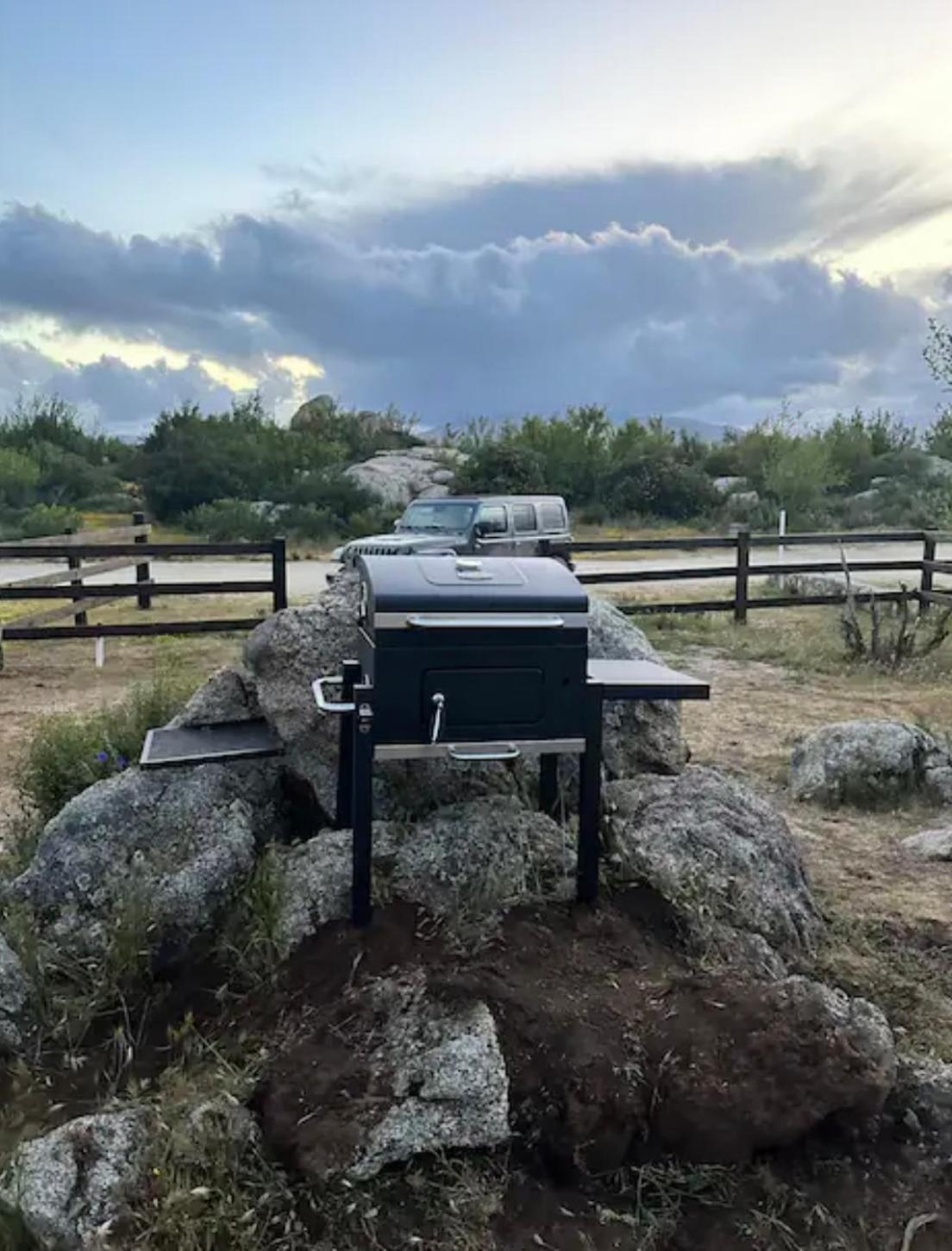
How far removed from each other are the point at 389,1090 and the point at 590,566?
19950 mm

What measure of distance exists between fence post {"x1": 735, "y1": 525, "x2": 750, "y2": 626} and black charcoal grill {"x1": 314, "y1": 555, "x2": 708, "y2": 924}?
10.0 m

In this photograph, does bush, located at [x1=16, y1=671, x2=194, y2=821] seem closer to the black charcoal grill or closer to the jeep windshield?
the black charcoal grill

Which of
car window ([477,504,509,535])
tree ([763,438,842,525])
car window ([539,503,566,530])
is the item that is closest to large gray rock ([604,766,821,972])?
car window ([477,504,509,535])

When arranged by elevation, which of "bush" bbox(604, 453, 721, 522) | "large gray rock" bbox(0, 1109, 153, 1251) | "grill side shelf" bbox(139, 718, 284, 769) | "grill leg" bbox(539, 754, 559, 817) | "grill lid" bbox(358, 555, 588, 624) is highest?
"bush" bbox(604, 453, 721, 522)

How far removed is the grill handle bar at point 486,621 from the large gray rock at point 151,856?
4.00 ft

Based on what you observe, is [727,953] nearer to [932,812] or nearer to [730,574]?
[932,812]

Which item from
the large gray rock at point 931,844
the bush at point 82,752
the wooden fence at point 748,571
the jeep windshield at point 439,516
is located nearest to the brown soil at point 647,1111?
the bush at point 82,752

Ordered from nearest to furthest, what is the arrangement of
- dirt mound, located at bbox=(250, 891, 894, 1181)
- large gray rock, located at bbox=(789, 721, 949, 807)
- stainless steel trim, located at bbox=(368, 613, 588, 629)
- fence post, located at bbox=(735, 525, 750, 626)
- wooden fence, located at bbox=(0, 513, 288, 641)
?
dirt mound, located at bbox=(250, 891, 894, 1181) → stainless steel trim, located at bbox=(368, 613, 588, 629) → large gray rock, located at bbox=(789, 721, 949, 807) → wooden fence, located at bbox=(0, 513, 288, 641) → fence post, located at bbox=(735, 525, 750, 626)

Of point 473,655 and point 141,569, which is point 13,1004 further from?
point 141,569

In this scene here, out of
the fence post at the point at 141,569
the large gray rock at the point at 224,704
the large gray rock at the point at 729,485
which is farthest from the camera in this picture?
the large gray rock at the point at 729,485

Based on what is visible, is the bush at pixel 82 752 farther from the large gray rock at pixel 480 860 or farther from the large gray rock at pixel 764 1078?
the large gray rock at pixel 764 1078

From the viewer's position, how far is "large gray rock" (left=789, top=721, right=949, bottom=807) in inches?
232

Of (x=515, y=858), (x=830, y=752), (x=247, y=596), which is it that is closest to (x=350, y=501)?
(x=247, y=596)

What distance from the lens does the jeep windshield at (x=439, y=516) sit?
43.9ft
